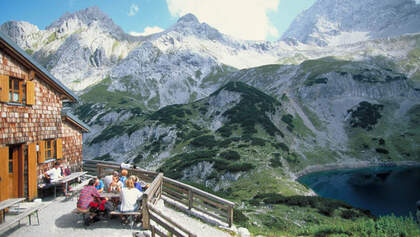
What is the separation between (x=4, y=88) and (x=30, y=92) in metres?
1.40

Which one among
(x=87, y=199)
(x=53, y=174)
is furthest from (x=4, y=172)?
(x=87, y=199)

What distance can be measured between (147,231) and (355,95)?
100 m

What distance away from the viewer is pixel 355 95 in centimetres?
8744

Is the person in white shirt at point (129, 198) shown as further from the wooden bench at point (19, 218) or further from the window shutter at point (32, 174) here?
the window shutter at point (32, 174)

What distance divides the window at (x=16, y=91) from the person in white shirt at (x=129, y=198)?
739 centimetres

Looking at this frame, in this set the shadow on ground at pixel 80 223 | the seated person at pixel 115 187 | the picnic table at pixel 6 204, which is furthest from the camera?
the seated person at pixel 115 187

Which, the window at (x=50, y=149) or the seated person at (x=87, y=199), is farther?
the window at (x=50, y=149)

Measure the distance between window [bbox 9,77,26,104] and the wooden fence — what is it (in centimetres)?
551

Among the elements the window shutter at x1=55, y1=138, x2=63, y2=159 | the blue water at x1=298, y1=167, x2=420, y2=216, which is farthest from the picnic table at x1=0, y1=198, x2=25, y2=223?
the blue water at x1=298, y1=167, x2=420, y2=216

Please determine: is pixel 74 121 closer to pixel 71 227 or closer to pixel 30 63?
pixel 30 63

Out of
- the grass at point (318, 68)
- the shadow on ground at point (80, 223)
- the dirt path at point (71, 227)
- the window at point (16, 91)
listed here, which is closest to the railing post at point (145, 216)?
the dirt path at point (71, 227)

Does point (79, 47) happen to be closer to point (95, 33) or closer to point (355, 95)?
point (95, 33)

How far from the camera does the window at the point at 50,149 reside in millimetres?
12878

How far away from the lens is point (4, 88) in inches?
392
